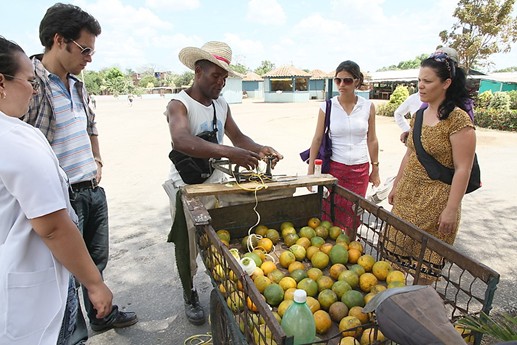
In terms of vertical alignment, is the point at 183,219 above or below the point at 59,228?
below

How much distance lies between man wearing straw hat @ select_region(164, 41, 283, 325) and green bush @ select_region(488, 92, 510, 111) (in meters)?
16.4

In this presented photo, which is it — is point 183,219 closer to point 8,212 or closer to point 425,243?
point 8,212

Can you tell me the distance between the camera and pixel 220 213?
8.25 feet

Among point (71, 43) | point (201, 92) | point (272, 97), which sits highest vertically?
point (71, 43)

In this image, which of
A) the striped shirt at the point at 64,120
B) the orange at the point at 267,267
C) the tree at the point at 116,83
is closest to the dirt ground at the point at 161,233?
the orange at the point at 267,267

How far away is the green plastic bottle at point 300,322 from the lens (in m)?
1.41

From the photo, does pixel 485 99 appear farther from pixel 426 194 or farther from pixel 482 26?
pixel 426 194

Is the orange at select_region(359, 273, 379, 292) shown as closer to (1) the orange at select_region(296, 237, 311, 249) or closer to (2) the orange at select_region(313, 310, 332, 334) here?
(2) the orange at select_region(313, 310, 332, 334)

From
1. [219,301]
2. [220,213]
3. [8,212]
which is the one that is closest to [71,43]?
[8,212]

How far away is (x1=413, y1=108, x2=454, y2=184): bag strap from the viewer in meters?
2.23

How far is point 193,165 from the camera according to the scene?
2.48 metres

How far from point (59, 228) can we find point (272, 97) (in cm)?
3179

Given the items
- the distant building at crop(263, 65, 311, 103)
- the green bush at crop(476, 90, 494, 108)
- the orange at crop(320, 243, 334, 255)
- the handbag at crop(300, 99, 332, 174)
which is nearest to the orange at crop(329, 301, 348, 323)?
the orange at crop(320, 243, 334, 255)

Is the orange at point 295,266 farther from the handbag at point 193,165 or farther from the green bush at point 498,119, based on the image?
the green bush at point 498,119
